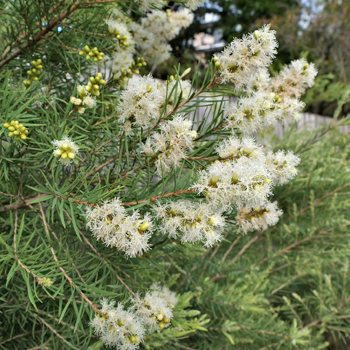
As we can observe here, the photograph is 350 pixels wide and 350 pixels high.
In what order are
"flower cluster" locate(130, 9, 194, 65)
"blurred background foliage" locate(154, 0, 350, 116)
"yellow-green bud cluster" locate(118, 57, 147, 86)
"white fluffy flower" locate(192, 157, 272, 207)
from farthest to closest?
1. "blurred background foliage" locate(154, 0, 350, 116)
2. "flower cluster" locate(130, 9, 194, 65)
3. "yellow-green bud cluster" locate(118, 57, 147, 86)
4. "white fluffy flower" locate(192, 157, 272, 207)

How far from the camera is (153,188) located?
396mm

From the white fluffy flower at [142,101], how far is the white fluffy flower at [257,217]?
188 millimetres

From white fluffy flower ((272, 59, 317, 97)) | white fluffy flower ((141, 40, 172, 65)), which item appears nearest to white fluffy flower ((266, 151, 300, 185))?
white fluffy flower ((272, 59, 317, 97))

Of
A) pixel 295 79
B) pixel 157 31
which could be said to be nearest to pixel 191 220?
pixel 295 79

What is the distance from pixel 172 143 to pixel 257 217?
0.18 meters

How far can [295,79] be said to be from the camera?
1.64ft

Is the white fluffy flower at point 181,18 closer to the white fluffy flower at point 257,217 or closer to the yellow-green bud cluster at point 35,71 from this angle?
the yellow-green bud cluster at point 35,71

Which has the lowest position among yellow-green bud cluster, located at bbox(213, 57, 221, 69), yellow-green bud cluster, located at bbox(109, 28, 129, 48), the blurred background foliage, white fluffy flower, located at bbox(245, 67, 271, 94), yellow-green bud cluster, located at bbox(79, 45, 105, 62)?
the blurred background foliage

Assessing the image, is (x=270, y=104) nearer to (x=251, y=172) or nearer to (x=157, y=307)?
(x=251, y=172)

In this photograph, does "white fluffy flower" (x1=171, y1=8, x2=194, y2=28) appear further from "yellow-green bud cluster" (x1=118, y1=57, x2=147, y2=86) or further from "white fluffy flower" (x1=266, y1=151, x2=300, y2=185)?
"white fluffy flower" (x1=266, y1=151, x2=300, y2=185)

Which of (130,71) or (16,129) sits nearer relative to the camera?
(16,129)

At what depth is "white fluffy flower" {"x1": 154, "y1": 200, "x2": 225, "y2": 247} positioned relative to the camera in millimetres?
352

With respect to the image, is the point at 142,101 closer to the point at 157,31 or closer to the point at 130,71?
the point at 130,71

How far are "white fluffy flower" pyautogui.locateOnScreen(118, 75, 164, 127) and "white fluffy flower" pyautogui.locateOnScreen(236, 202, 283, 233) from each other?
0.19 m
